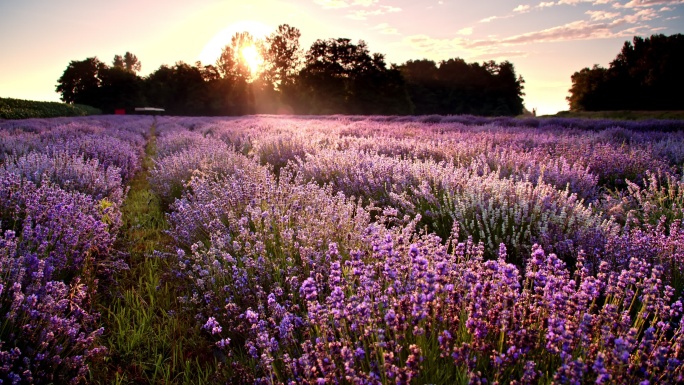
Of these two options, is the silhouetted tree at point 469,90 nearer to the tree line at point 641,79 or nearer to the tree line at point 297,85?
the tree line at point 297,85

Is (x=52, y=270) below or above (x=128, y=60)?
below

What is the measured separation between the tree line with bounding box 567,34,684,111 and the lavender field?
44981 millimetres

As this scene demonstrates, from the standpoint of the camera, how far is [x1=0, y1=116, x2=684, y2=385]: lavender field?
1458 millimetres

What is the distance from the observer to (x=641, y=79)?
1662 inches

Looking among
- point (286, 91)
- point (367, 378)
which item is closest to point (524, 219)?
point (367, 378)

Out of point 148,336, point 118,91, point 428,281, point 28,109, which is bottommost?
point 148,336

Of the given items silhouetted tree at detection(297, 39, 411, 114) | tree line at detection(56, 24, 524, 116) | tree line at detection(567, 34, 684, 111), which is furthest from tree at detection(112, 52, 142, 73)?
tree line at detection(567, 34, 684, 111)

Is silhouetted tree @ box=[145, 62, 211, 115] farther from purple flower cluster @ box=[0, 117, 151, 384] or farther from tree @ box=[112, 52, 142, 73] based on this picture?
purple flower cluster @ box=[0, 117, 151, 384]

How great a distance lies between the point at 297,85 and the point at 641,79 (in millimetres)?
40474

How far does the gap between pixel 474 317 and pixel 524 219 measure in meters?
1.92

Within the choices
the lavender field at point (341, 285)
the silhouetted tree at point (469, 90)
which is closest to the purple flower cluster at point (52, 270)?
the lavender field at point (341, 285)

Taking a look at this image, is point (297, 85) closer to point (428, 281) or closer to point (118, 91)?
point (118, 91)

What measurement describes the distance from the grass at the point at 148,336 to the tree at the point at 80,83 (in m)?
66.9

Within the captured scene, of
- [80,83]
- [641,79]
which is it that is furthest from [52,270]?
[80,83]
